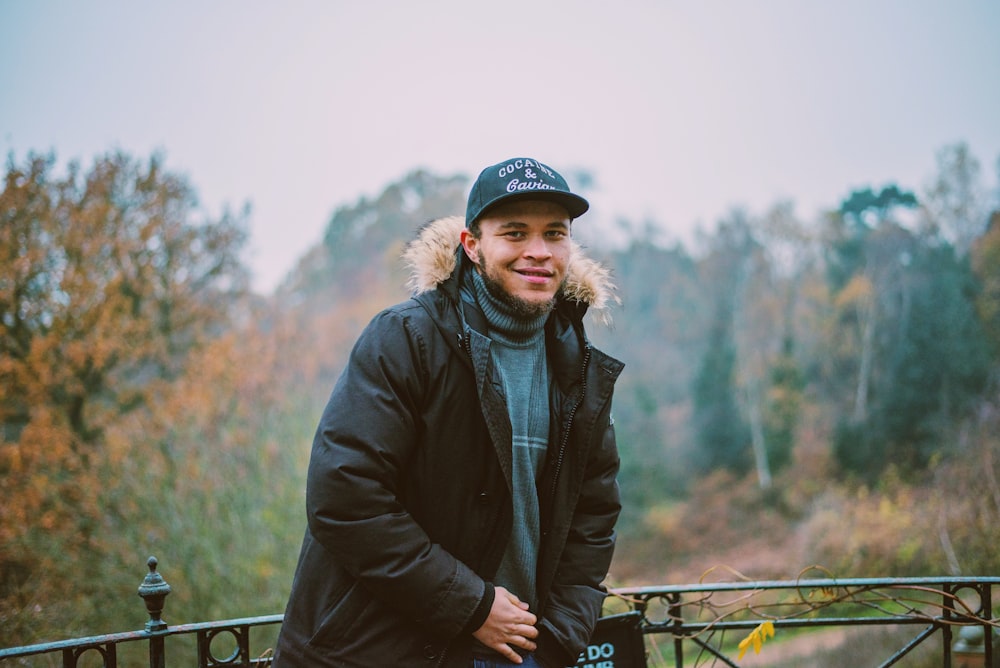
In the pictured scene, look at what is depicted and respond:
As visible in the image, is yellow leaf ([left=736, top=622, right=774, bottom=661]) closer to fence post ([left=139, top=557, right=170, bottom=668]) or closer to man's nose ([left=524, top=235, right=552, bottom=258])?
man's nose ([left=524, top=235, right=552, bottom=258])

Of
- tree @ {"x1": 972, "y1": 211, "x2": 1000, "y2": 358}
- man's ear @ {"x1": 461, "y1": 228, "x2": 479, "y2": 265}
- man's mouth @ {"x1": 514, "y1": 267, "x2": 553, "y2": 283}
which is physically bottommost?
man's mouth @ {"x1": 514, "y1": 267, "x2": 553, "y2": 283}

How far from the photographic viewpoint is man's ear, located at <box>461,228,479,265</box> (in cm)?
228

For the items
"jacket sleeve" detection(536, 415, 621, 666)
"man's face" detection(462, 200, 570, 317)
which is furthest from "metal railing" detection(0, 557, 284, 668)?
"man's face" detection(462, 200, 570, 317)

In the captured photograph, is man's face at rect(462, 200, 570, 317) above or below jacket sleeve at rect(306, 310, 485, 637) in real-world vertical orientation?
above

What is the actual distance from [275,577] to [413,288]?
30.3 ft

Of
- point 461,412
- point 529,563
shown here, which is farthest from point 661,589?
point 461,412

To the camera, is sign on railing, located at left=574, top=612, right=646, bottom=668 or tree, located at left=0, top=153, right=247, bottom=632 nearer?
sign on railing, located at left=574, top=612, right=646, bottom=668

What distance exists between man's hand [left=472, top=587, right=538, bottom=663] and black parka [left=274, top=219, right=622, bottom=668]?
47 mm

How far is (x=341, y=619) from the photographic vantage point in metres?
1.99

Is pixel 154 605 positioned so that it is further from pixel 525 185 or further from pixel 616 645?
pixel 525 185

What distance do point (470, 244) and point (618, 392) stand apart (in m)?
28.1

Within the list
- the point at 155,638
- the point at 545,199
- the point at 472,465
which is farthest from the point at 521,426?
the point at 155,638

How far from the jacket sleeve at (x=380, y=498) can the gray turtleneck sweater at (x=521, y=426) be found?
206 mm

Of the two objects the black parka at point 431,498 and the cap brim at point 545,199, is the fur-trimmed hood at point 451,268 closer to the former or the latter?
the black parka at point 431,498
